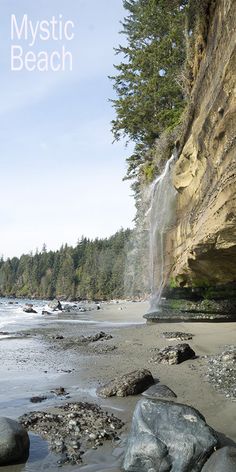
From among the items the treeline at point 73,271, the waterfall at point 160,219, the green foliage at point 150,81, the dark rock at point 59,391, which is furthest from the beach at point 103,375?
the treeline at point 73,271

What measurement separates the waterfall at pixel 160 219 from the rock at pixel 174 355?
7725mm

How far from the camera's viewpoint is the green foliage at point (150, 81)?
815 inches

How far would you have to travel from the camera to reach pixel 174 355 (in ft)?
27.5

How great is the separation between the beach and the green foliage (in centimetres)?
1201

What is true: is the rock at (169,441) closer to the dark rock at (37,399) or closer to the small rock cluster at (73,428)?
the small rock cluster at (73,428)

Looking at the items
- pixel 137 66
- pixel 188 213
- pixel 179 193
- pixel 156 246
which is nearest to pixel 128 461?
pixel 188 213

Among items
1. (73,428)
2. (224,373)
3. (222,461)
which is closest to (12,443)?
(73,428)

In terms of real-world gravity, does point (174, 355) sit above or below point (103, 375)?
above

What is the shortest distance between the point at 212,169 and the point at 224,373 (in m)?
5.33

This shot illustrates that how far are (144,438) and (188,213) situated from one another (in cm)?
985

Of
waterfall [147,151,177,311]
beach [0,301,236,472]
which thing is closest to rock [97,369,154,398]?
beach [0,301,236,472]

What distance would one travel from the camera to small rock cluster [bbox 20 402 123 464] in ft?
15.0

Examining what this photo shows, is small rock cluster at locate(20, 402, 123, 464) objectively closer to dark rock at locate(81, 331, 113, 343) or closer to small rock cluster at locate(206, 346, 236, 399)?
small rock cluster at locate(206, 346, 236, 399)

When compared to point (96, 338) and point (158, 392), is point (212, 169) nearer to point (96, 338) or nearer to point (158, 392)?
point (158, 392)
